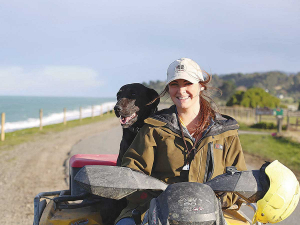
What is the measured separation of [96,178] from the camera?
1.49 meters

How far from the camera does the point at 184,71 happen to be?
2.25 metres

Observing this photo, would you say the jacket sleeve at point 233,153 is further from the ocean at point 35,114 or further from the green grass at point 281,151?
the ocean at point 35,114

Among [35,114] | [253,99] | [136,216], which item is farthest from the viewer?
[35,114]

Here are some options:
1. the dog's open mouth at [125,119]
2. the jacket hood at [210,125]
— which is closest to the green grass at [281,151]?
the dog's open mouth at [125,119]

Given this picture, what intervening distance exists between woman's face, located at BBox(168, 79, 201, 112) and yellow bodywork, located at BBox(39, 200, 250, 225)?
93cm

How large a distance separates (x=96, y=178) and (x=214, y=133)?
1022 millimetres

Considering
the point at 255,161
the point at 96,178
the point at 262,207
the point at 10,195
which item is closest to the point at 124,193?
the point at 96,178

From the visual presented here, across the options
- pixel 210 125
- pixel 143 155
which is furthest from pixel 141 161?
pixel 210 125

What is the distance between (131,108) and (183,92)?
79cm

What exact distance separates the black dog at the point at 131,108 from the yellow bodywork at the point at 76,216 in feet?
1.72

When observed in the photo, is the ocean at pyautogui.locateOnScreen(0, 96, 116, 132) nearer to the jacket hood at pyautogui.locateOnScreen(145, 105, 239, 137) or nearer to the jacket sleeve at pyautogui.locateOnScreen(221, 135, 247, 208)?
the jacket hood at pyautogui.locateOnScreen(145, 105, 239, 137)

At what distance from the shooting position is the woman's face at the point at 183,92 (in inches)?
92.7

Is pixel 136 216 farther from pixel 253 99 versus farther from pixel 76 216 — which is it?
pixel 253 99

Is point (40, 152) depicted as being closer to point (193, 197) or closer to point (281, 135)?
point (193, 197)
